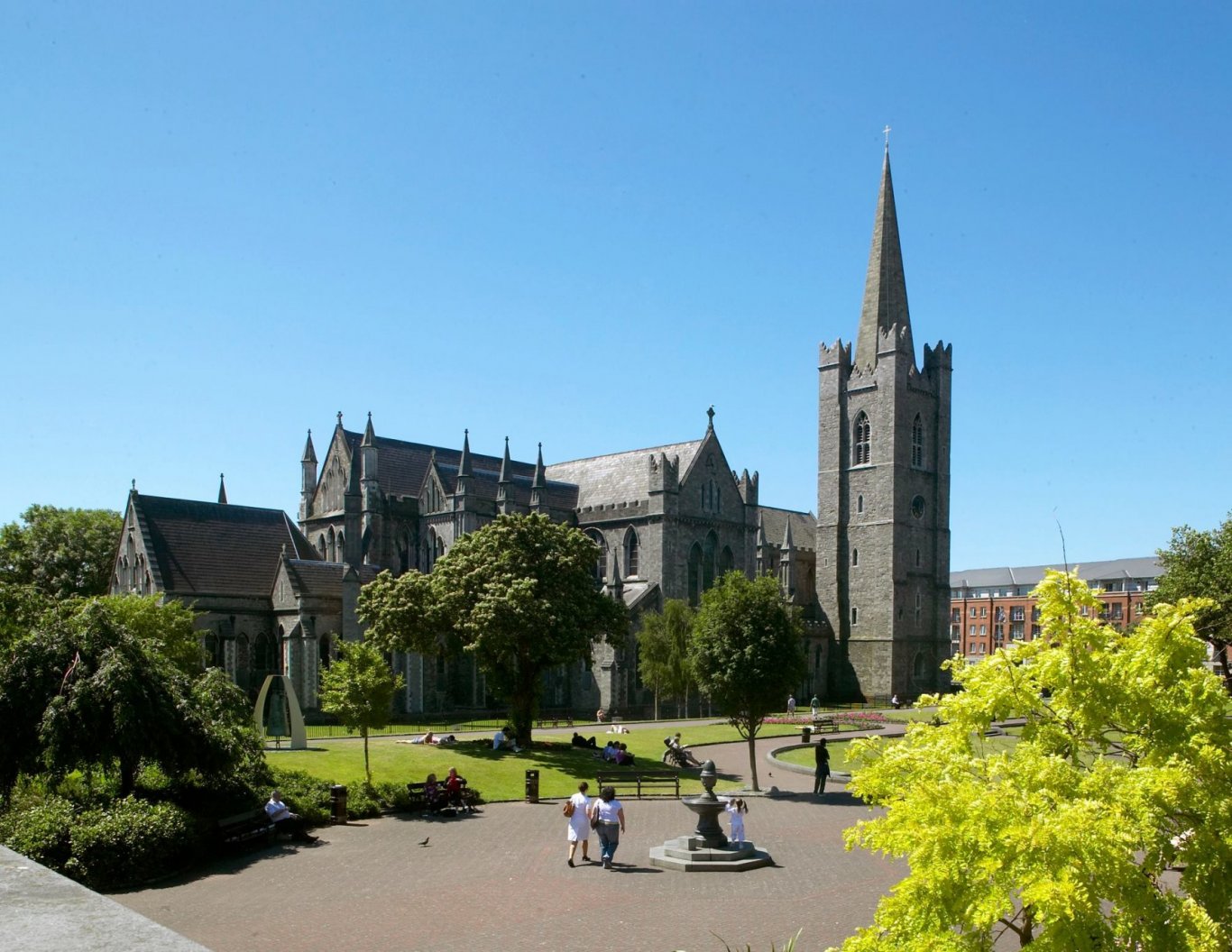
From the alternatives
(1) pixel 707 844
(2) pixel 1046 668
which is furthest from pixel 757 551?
(2) pixel 1046 668

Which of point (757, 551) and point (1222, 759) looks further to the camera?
point (757, 551)

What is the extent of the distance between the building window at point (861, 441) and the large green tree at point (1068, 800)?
64.9 metres

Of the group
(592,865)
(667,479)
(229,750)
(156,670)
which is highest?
(667,479)

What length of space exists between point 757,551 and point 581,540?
32526mm

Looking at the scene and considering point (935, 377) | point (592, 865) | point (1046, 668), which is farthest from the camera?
point (935, 377)

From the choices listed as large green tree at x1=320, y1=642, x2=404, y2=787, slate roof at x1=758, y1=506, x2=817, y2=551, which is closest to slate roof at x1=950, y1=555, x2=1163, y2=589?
slate roof at x1=758, y1=506, x2=817, y2=551

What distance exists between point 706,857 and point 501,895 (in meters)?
4.45

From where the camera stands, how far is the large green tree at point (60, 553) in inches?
2274

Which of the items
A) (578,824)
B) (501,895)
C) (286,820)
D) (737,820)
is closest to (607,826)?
(578,824)

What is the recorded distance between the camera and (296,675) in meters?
49.8

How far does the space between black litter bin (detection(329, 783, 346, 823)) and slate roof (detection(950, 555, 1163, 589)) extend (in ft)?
332

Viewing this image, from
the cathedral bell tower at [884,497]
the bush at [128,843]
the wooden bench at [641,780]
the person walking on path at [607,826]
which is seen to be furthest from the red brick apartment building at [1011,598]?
the bush at [128,843]

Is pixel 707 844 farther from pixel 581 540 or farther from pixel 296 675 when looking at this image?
pixel 296 675

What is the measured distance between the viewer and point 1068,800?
9750 millimetres
